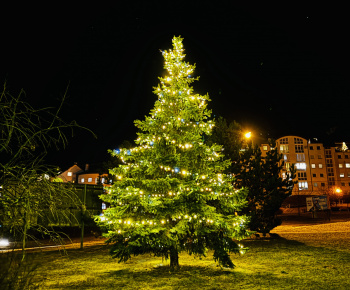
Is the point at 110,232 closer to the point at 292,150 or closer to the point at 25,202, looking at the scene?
the point at 25,202

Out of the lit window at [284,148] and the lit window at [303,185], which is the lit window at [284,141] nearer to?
the lit window at [284,148]

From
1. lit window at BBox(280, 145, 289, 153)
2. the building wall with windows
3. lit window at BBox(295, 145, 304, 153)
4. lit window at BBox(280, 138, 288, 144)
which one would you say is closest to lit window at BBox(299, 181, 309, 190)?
lit window at BBox(295, 145, 304, 153)

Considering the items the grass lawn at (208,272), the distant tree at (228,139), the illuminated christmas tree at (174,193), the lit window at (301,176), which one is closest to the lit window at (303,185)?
the lit window at (301,176)

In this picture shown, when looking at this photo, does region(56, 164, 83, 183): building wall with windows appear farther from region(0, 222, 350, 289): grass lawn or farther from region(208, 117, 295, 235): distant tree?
region(0, 222, 350, 289): grass lawn

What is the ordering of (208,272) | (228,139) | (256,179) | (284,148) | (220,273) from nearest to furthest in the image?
(220,273)
(208,272)
(256,179)
(228,139)
(284,148)

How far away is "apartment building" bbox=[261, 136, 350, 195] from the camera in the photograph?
77.1 m

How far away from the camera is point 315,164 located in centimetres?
8081

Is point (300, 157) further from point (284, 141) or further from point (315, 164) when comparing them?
point (315, 164)

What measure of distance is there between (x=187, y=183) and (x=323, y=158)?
8366cm

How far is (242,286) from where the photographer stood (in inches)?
289

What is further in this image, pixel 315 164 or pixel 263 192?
pixel 315 164

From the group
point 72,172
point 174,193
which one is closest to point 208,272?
point 174,193

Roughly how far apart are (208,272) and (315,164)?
3214 inches

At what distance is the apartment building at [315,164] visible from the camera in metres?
77.1
